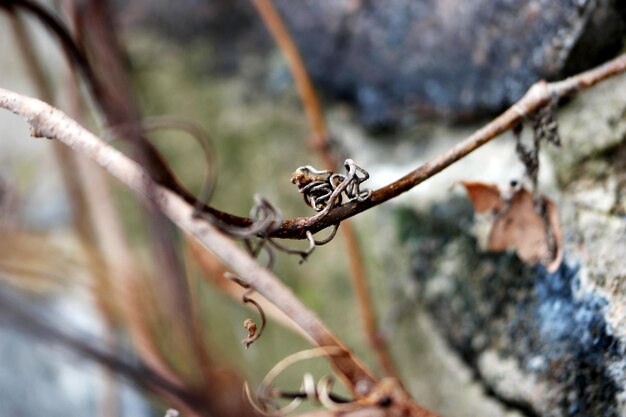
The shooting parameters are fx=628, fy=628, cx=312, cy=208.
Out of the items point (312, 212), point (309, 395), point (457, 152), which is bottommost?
point (309, 395)

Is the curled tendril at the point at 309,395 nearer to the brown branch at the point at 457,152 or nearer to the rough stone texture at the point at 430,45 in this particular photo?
the brown branch at the point at 457,152

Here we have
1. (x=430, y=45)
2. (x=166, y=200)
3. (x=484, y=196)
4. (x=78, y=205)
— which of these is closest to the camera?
(x=166, y=200)

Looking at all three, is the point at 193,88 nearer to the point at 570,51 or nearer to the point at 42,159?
the point at 42,159

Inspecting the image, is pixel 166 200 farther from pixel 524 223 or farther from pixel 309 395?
pixel 524 223

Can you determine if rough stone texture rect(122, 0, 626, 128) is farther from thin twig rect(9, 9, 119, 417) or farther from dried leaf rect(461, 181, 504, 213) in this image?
thin twig rect(9, 9, 119, 417)

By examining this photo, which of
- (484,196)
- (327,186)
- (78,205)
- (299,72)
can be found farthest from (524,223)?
(78,205)

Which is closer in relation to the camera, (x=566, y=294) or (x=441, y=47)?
(x=566, y=294)

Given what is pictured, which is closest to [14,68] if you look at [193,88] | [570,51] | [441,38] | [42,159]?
[42,159]
